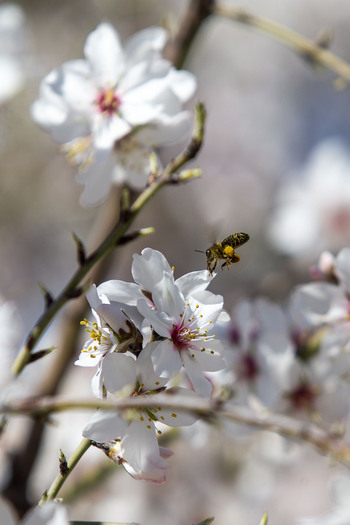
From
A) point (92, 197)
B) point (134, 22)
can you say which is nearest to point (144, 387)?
point (92, 197)

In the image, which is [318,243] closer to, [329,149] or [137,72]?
[329,149]

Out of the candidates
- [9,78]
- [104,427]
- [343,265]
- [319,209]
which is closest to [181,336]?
[104,427]

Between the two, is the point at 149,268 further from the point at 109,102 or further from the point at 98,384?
the point at 109,102

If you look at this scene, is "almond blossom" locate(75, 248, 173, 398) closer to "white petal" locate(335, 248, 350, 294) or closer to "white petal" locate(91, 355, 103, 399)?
"white petal" locate(91, 355, 103, 399)

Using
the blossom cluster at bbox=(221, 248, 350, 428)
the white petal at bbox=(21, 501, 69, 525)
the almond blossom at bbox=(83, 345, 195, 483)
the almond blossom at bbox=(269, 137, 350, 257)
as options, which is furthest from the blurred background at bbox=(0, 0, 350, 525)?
the white petal at bbox=(21, 501, 69, 525)

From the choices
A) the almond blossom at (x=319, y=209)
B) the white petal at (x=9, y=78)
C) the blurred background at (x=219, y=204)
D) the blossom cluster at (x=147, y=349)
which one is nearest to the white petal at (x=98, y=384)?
the blossom cluster at (x=147, y=349)

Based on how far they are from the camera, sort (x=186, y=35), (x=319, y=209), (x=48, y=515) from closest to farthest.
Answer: (x=48, y=515), (x=186, y=35), (x=319, y=209)

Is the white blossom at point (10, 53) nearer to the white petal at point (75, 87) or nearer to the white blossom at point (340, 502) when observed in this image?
the white petal at point (75, 87)

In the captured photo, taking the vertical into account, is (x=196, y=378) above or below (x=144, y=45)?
below
